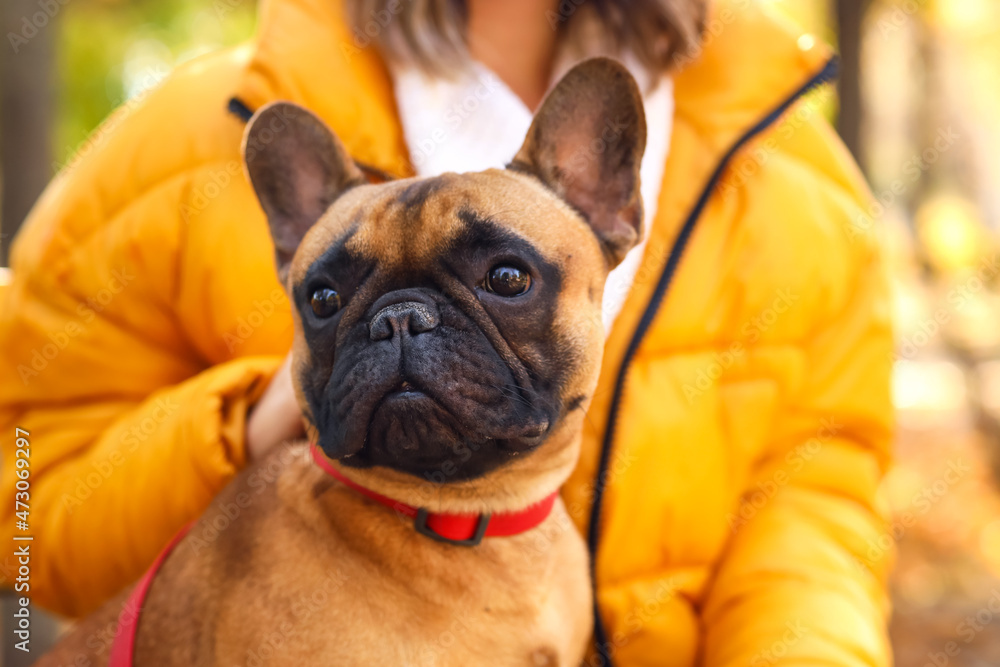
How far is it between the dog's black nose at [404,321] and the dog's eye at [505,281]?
0.51 feet

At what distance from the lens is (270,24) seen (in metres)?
2.33

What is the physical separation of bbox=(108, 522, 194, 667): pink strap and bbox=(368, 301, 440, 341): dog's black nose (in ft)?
2.87

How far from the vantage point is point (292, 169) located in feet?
6.98

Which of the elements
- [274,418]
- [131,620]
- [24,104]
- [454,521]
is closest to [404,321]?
[454,521]

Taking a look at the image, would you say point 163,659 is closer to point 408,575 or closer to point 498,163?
point 408,575

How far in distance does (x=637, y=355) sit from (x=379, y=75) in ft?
3.61

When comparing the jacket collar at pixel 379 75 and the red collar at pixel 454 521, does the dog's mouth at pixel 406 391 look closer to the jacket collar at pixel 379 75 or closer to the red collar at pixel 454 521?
the red collar at pixel 454 521

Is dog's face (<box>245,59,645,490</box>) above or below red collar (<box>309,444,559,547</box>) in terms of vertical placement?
above

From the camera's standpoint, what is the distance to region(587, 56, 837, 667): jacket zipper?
7.49 ft

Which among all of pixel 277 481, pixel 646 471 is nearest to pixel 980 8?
pixel 646 471

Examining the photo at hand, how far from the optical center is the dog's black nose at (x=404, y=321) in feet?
5.27

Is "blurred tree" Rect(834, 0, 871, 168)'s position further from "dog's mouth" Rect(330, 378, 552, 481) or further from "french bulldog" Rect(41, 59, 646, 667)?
"dog's mouth" Rect(330, 378, 552, 481)

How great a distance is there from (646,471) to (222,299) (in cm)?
127

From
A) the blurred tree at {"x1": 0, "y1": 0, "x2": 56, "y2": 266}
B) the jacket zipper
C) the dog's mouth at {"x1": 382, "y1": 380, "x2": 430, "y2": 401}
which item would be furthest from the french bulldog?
the blurred tree at {"x1": 0, "y1": 0, "x2": 56, "y2": 266}
